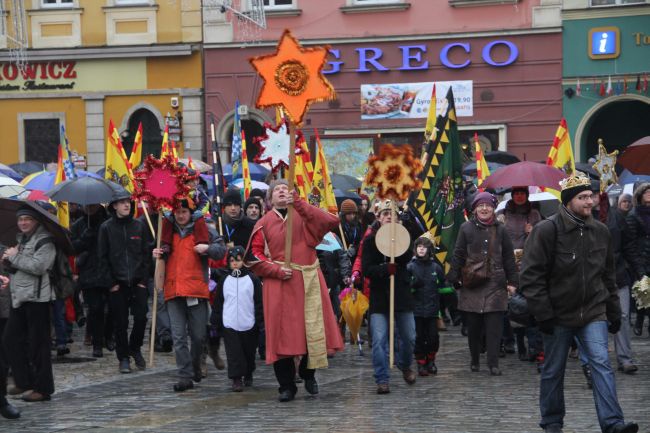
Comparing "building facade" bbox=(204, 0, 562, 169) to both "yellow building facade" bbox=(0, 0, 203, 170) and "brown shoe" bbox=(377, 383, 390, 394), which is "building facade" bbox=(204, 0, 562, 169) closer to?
"yellow building facade" bbox=(0, 0, 203, 170)

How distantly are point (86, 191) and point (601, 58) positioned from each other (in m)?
16.2

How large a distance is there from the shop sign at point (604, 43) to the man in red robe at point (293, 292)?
1786 centimetres

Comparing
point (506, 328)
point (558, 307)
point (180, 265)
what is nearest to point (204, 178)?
point (506, 328)

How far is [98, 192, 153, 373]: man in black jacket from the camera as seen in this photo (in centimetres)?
1366

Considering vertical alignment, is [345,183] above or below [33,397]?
above

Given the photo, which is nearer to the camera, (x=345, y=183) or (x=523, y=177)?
(x=523, y=177)

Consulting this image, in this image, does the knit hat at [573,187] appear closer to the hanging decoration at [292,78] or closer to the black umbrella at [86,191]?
the hanging decoration at [292,78]

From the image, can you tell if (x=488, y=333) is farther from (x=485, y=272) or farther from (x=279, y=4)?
(x=279, y=4)

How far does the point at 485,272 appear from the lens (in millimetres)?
13148

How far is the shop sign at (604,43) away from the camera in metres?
28.0

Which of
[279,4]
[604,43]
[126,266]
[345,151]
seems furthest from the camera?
[279,4]

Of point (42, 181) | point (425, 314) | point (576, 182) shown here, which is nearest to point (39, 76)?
point (42, 181)

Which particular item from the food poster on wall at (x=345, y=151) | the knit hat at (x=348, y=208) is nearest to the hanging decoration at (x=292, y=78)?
the knit hat at (x=348, y=208)

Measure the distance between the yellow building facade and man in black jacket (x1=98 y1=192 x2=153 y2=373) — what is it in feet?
54.3
